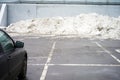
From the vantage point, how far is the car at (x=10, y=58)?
19.5ft

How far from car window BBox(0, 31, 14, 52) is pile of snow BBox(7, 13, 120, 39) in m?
20.6

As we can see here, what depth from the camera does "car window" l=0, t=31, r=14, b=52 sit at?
646 cm

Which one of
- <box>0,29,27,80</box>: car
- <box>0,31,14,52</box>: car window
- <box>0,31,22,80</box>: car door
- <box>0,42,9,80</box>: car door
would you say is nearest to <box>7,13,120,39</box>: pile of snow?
<box>0,29,27,80</box>: car

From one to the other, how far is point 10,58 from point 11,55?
17cm

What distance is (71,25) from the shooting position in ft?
100

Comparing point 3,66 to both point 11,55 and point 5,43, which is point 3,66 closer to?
point 11,55

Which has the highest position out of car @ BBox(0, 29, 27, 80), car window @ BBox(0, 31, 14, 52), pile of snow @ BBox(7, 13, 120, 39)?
car window @ BBox(0, 31, 14, 52)

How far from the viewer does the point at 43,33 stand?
29047 millimetres

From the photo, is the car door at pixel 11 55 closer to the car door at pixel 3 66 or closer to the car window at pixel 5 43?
the car window at pixel 5 43

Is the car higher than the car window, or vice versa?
the car window

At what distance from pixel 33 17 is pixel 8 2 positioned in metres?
3.27

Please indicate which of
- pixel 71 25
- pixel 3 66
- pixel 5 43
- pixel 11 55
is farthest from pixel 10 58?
pixel 71 25

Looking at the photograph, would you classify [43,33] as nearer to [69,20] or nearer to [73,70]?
[69,20]

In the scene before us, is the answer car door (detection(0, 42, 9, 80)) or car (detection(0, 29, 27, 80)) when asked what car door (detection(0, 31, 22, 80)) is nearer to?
car (detection(0, 29, 27, 80))
